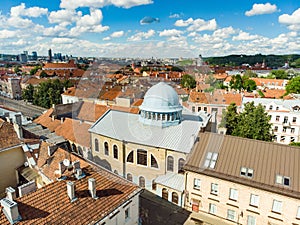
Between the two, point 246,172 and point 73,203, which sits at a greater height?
point 73,203

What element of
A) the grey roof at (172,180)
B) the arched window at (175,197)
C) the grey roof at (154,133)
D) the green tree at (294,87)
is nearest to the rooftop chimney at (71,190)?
the grey roof at (154,133)

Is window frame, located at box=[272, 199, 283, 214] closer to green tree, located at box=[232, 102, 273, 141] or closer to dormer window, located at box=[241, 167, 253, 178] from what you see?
dormer window, located at box=[241, 167, 253, 178]

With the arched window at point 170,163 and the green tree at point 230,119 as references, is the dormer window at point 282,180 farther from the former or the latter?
the green tree at point 230,119

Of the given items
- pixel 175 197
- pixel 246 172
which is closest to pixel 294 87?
pixel 246 172

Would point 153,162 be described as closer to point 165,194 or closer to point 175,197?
point 165,194

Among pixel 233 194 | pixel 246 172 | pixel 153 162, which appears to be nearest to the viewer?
pixel 246 172

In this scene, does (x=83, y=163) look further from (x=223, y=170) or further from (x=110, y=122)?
(x=223, y=170)
